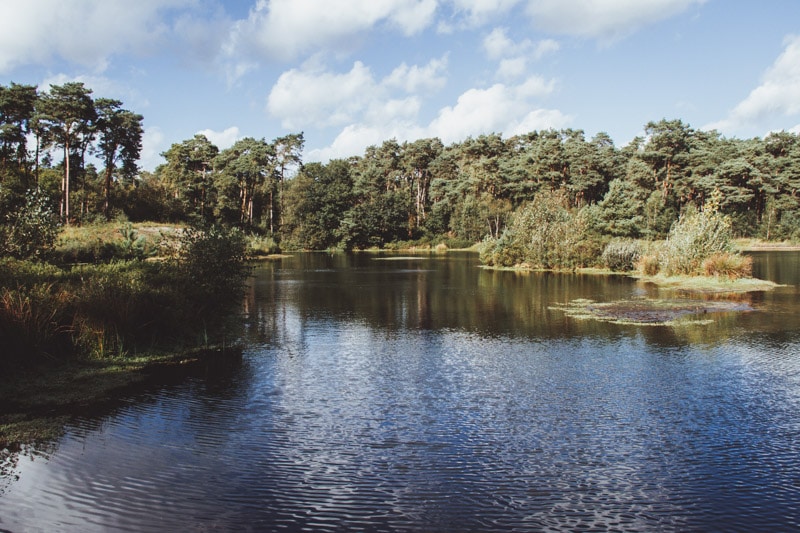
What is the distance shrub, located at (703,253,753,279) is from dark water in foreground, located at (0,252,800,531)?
1709 centimetres

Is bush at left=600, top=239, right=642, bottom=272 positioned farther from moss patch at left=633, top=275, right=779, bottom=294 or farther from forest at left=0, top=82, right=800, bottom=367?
moss patch at left=633, top=275, right=779, bottom=294

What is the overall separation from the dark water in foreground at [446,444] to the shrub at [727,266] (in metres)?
17.1

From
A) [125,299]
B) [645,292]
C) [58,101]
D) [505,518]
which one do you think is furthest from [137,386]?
[58,101]

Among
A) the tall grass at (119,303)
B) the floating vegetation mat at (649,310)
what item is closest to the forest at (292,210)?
the tall grass at (119,303)

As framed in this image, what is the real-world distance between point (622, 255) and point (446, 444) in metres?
37.3

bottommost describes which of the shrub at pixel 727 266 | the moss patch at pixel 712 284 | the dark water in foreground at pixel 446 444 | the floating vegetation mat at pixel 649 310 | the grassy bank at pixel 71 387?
the dark water in foreground at pixel 446 444

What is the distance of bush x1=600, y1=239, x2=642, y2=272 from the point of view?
141ft

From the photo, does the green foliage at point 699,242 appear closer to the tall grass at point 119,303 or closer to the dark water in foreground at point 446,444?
the dark water in foreground at point 446,444

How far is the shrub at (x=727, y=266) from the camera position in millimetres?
33625

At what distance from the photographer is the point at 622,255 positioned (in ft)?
142

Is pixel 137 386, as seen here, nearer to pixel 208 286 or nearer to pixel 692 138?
pixel 208 286

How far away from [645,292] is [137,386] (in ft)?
83.0

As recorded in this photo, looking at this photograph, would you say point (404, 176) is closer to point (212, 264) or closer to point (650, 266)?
point (650, 266)

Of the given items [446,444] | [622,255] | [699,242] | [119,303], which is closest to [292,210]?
[622,255]
